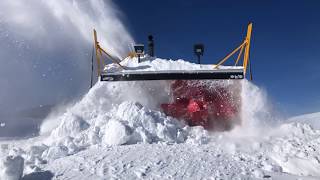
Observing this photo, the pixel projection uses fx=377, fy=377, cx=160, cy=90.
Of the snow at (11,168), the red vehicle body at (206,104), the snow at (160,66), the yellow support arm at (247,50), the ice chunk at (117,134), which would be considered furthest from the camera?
the snow at (160,66)

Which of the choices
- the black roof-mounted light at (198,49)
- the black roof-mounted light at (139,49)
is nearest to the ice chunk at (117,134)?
the black roof-mounted light at (139,49)

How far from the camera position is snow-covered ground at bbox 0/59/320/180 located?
5766 millimetres

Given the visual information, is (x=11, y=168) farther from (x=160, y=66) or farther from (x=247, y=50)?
(x=247, y=50)

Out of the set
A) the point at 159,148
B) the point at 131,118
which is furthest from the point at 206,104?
the point at 159,148

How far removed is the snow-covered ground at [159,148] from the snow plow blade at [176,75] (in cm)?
32

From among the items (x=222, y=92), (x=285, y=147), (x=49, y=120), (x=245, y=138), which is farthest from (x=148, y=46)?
(x=285, y=147)

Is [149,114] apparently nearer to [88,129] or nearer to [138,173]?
[88,129]

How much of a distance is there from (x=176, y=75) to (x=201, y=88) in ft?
2.58

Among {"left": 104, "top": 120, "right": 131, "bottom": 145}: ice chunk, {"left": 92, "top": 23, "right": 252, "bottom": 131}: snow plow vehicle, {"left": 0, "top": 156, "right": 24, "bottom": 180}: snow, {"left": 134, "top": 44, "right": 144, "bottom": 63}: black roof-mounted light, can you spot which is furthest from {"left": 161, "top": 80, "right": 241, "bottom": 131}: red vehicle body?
{"left": 0, "top": 156, "right": 24, "bottom": 180}: snow

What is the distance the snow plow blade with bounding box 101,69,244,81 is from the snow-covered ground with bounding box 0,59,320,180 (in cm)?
32

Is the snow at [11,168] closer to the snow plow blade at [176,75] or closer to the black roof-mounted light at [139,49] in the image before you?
the snow plow blade at [176,75]

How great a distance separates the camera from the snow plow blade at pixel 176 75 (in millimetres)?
9242

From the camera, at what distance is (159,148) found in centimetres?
668

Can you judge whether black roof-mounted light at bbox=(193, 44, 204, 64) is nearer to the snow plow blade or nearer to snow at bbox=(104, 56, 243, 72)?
snow at bbox=(104, 56, 243, 72)
